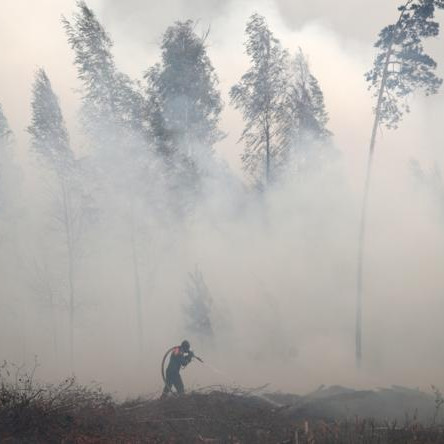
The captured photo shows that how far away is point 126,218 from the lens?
23.5 m

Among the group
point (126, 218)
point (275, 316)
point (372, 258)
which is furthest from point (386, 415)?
point (126, 218)

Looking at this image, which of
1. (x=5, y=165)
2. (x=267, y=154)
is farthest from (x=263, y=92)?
(x=5, y=165)

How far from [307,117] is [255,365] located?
13100 millimetres

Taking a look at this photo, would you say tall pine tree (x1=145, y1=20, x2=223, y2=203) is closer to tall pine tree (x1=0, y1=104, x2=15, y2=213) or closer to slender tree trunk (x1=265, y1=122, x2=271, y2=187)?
slender tree trunk (x1=265, y1=122, x2=271, y2=187)

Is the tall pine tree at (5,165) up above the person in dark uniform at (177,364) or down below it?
above

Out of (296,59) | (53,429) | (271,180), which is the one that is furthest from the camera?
(296,59)

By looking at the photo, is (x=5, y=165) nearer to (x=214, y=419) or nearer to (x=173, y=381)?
(x=173, y=381)

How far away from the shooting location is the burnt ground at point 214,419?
346 inches

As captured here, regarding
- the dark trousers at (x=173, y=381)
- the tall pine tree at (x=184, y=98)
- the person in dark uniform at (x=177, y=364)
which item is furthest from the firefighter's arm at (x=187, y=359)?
the tall pine tree at (x=184, y=98)

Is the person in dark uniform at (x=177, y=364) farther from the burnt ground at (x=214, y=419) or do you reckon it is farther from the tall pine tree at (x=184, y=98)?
the tall pine tree at (x=184, y=98)

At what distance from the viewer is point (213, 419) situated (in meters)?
10.9

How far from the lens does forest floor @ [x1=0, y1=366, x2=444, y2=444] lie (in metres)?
8.79

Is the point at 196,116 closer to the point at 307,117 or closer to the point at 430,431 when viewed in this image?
the point at 307,117

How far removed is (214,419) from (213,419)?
2 cm
